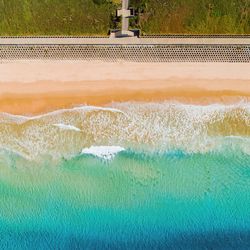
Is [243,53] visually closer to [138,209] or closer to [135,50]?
[135,50]

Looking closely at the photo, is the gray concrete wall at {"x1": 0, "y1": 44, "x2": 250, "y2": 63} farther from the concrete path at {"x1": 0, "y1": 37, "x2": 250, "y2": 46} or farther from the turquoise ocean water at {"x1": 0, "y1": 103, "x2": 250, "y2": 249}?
the turquoise ocean water at {"x1": 0, "y1": 103, "x2": 250, "y2": 249}

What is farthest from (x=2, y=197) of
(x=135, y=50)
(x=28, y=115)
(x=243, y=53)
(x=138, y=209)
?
(x=243, y=53)

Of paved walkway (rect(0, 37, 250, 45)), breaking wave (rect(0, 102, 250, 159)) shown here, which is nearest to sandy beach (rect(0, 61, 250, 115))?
breaking wave (rect(0, 102, 250, 159))

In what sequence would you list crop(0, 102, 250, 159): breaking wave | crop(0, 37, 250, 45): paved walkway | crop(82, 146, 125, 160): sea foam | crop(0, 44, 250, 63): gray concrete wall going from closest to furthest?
crop(0, 37, 250, 45): paved walkway → crop(0, 44, 250, 63): gray concrete wall → crop(0, 102, 250, 159): breaking wave → crop(82, 146, 125, 160): sea foam

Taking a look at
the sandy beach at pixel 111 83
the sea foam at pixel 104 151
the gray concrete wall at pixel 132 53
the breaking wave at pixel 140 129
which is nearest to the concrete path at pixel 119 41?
the gray concrete wall at pixel 132 53

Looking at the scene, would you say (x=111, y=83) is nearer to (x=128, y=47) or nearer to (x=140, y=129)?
(x=128, y=47)

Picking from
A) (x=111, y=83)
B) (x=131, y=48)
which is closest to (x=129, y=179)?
(x=111, y=83)
